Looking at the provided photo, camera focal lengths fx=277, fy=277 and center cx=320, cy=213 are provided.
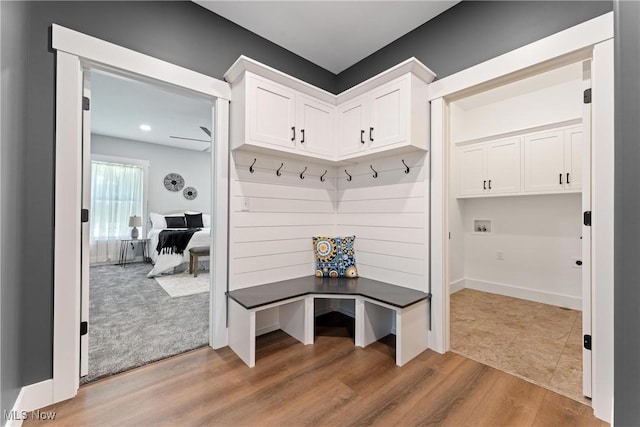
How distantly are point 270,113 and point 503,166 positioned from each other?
10.4 feet

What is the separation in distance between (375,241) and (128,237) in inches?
234

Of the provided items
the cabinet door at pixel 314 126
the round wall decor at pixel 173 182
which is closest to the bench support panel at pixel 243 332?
the cabinet door at pixel 314 126

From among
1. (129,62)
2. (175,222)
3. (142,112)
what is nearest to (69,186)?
(129,62)

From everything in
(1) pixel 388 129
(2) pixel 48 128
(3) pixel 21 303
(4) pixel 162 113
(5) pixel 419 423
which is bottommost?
(5) pixel 419 423

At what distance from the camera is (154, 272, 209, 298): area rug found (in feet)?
12.4

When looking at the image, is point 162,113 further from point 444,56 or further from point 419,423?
point 419,423

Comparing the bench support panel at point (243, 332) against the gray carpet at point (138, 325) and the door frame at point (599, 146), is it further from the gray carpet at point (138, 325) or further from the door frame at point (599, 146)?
the door frame at point (599, 146)

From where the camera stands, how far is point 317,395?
1.69m

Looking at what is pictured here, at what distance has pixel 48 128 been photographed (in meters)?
1.59

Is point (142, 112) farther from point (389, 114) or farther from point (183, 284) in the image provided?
point (389, 114)

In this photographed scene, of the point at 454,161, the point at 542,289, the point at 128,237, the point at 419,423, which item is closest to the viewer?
the point at 419,423

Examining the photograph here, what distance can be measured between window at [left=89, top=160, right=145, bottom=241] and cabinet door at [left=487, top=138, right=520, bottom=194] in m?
6.88

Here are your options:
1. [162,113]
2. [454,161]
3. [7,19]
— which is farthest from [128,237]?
[454,161]

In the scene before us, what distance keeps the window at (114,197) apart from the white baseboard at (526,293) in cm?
685
